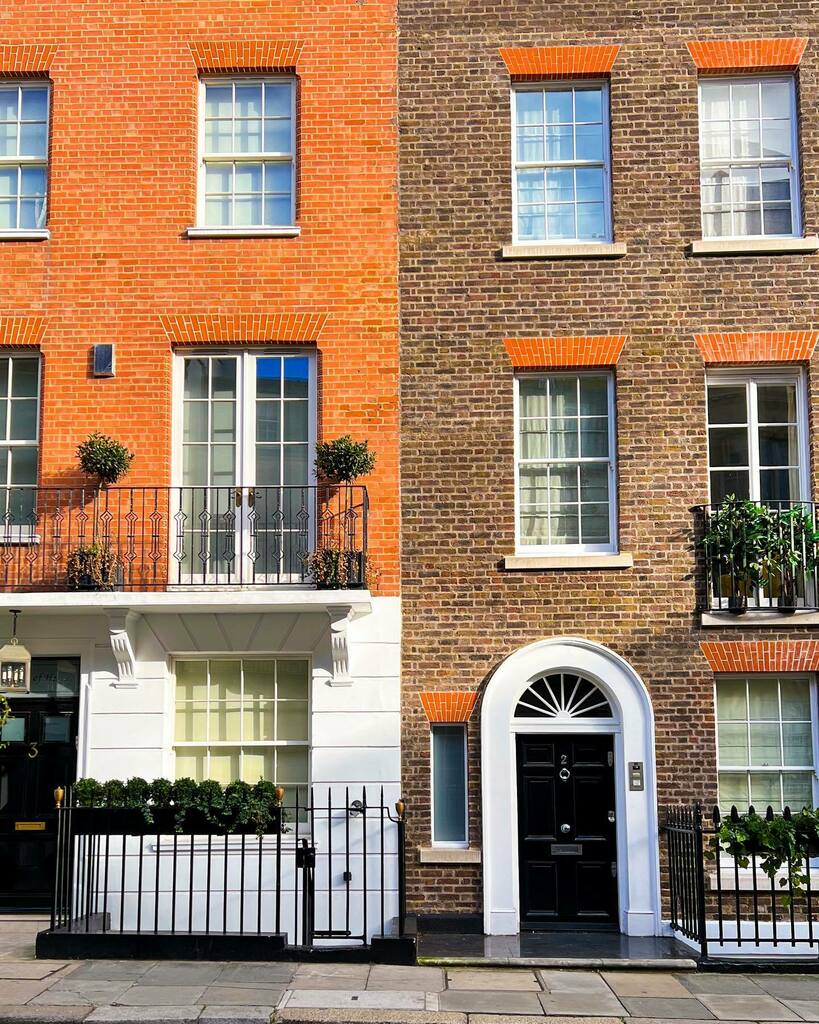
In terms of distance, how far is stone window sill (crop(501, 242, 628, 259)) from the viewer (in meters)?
14.3

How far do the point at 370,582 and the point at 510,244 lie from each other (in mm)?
4211

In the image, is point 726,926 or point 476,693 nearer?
point 726,926

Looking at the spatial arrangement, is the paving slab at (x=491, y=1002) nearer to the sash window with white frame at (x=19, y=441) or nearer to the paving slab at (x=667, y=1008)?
the paving slab at (x=667, y=1008)

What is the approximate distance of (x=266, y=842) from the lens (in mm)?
12953

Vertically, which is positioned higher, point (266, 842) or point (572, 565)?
point (572, 565)

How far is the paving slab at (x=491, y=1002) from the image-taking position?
979cm

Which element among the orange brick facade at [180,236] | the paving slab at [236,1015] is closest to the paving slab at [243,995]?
the paving slab at [236,1015]

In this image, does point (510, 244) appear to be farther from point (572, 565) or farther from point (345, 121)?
point (572, 565)

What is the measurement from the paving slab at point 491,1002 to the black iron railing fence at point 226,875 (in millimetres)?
1691

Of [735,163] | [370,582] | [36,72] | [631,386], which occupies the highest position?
[36,72]

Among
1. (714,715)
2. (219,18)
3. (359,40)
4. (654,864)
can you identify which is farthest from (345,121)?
(654,864)

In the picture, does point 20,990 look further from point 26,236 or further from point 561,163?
point 561,163

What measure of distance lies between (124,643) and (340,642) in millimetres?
2326

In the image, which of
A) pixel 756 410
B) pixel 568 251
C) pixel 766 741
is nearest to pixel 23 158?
pixel 568 251
